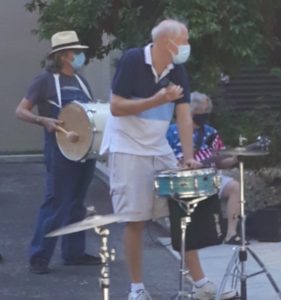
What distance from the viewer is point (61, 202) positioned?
23.1 feet

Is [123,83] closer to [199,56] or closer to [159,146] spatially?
[159,146]

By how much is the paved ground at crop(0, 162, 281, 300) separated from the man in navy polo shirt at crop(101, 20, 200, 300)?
0.78 meters

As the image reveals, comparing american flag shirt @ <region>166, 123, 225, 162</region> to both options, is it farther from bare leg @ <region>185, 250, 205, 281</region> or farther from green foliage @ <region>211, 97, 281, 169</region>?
green foliage @ <region>211, 97, 281, 169</region>

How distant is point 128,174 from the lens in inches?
229

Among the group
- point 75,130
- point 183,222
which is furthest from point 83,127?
point 183,222

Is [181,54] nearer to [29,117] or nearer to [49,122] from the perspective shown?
[49,122]

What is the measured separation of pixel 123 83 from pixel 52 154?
1.51 m

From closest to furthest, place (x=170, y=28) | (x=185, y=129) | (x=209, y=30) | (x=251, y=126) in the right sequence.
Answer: (x=170, y=28)
(x=185, y=129)
(x=209, y=30)
(x=251, y=126)

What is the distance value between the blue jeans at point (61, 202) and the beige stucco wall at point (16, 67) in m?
7.91

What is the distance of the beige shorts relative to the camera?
5809mm

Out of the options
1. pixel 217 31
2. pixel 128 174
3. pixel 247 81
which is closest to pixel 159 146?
pixel 128 174

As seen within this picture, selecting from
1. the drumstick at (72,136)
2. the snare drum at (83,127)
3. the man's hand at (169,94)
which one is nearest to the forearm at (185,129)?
the man's hand at (169,94)

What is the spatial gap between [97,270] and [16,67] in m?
8.39

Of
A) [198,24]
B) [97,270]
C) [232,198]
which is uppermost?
[198,24]
